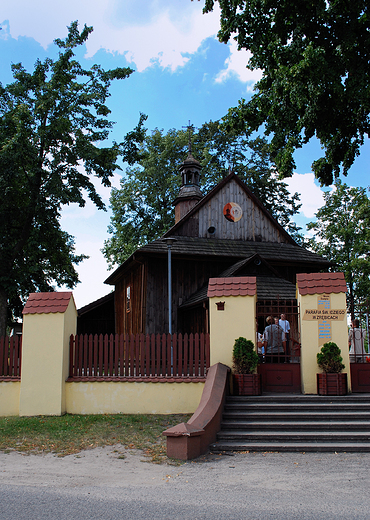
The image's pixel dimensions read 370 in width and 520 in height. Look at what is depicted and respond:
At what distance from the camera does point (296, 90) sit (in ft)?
44.0

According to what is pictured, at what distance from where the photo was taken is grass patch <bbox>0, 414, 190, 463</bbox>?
7.89 m

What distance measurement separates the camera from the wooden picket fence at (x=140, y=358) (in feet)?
35.0

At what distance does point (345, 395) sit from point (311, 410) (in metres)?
1.24

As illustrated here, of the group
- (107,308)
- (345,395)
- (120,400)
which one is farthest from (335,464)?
(107,308)

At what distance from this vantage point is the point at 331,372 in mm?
9953

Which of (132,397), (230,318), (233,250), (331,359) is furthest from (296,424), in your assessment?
(233,250)

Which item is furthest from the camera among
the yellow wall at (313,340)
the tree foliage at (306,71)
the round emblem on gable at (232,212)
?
the round emblem on gable at (232,212)

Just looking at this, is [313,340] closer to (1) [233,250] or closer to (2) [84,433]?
(2) [84,433]

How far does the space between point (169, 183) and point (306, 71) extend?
23.7m

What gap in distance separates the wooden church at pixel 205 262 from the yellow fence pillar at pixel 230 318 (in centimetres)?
583

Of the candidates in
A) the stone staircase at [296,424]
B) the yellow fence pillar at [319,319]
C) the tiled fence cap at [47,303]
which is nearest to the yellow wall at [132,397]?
the stone staircase at [296,424]

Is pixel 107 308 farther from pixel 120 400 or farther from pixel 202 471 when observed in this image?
pixel 202 471

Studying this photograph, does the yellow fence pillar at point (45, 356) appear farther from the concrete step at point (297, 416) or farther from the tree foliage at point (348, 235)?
the tree foliage at point (348, 235)

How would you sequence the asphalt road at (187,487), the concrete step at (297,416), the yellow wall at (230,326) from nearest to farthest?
the asphalt road at (187,487)
the concrete step at (297,416)
the yellow wall at (230,326)
